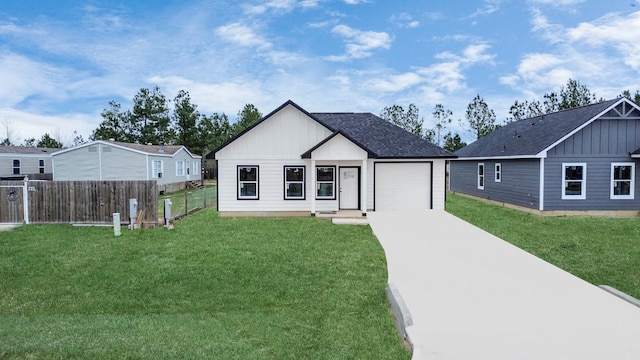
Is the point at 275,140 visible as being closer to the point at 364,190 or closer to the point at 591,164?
the point at 364,190

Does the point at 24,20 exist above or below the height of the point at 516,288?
above

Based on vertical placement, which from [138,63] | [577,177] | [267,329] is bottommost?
[267,329]

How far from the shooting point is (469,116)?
146ft

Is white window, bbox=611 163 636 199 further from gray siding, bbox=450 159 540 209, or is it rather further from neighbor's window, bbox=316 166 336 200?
neighbor's window, bbox=316 166 336 200

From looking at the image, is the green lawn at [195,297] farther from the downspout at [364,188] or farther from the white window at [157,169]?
the white window at [157,169]

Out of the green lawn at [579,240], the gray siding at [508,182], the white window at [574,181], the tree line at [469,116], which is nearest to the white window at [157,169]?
the green lawn at [579,240]

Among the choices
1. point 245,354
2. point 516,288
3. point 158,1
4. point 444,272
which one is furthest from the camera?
point 158,1

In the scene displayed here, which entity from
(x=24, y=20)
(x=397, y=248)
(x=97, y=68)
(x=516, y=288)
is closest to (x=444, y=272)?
(x=516, y=288)

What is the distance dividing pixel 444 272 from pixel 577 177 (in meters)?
12.8

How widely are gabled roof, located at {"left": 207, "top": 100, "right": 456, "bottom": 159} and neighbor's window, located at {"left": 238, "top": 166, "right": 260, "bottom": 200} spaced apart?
141cm

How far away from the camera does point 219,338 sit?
16.7ft

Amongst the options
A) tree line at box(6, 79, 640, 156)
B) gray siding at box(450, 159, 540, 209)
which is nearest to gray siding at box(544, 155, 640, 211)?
gray siding at box(450, 159, 540, 209)

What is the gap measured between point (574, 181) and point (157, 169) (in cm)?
2718

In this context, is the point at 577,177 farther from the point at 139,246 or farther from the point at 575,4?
the point at 139,246
